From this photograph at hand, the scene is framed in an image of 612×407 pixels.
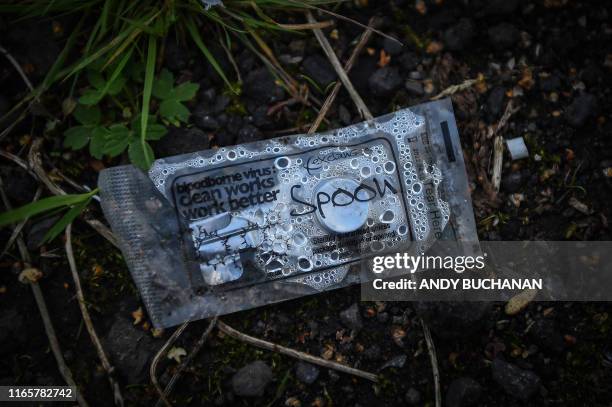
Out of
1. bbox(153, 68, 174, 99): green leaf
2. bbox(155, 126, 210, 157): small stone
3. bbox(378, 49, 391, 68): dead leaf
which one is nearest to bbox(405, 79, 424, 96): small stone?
bbox(378, 49, 391, 68): dead leaf

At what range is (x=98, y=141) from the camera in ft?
6.03

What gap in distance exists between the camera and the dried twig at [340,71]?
1.94 metres

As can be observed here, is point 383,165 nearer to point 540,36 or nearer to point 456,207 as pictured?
point 456,207

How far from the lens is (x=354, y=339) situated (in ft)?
6.11

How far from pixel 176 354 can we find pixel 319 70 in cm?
117

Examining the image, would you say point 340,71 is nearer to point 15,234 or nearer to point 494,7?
point 494,7

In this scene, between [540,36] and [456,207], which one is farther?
[540,36]

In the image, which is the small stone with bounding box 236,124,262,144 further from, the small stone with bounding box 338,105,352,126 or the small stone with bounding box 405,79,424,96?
the small stone with bounding box 405,79,424,96

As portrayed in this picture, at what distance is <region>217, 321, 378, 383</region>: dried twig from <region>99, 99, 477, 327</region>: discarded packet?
0.08 metres

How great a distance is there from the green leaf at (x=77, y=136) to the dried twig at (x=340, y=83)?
805 mm

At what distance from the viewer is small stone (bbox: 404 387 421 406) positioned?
70.7 inches

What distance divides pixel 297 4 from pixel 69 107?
916mm

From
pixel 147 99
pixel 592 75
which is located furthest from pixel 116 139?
pixel 592 75

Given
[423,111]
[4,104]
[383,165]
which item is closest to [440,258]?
[383,165]
